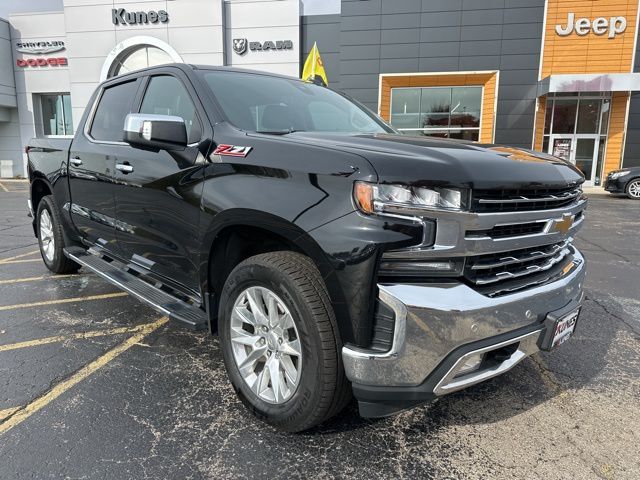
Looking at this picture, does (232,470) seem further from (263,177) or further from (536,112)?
(536,112)

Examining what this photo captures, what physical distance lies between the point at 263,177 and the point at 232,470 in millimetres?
1417

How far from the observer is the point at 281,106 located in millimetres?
3338

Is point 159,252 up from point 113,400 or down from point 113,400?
up

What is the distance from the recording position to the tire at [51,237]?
5.17 meters

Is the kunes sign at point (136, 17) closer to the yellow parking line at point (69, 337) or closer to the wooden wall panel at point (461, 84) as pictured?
the wooden wall panel at point (461, 84)

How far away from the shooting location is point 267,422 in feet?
8.21

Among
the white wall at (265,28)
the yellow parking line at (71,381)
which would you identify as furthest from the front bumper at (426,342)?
the white wall at (265,28)

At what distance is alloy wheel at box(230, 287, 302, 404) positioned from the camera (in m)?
2.38

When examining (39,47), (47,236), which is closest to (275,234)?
(47,236)

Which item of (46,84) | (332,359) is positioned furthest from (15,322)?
(46,84)

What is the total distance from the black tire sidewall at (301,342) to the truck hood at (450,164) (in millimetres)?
696

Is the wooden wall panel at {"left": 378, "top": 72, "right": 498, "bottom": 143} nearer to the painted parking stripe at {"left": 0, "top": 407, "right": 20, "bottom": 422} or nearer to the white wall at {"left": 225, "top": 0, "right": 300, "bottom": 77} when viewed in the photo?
the white wall at {"left": 225, "top": 0, "right": 300, "bottom": 77}

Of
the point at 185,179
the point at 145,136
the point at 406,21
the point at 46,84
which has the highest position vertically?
the point at 406,21

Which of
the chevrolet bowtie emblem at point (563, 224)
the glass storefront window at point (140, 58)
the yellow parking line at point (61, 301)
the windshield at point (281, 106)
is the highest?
the glass storefront window at point (140, 58)
